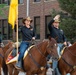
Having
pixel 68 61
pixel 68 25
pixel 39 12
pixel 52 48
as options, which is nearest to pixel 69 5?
pixel 68 25

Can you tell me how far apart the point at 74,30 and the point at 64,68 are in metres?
10.7

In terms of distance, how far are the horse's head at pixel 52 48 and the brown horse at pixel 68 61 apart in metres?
1.13

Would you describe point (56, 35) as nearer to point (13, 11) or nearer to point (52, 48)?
point (52, 48)

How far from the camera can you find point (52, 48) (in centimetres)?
1123

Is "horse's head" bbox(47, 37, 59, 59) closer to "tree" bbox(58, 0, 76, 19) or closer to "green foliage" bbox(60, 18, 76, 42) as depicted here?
"green foliage" bbox(60, 18, 76, 42)

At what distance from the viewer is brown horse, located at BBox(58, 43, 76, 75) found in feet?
39.8

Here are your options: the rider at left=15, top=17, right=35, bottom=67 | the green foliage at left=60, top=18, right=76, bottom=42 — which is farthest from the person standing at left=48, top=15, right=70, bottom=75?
the green foliage at left=60, top=18, right=76, bottom=42

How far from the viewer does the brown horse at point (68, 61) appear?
39.8ft

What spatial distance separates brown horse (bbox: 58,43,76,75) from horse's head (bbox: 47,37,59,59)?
1126 mm

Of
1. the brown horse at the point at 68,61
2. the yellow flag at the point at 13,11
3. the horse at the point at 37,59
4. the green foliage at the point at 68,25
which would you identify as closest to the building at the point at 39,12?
the green foliage at the point at 68,25

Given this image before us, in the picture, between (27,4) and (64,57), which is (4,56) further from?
(27,4)

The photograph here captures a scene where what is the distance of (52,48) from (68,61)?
1278 mm

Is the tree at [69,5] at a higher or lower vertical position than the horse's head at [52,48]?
higher

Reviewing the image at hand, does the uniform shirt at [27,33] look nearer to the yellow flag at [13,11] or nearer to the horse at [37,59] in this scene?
the horse at [37,59]
